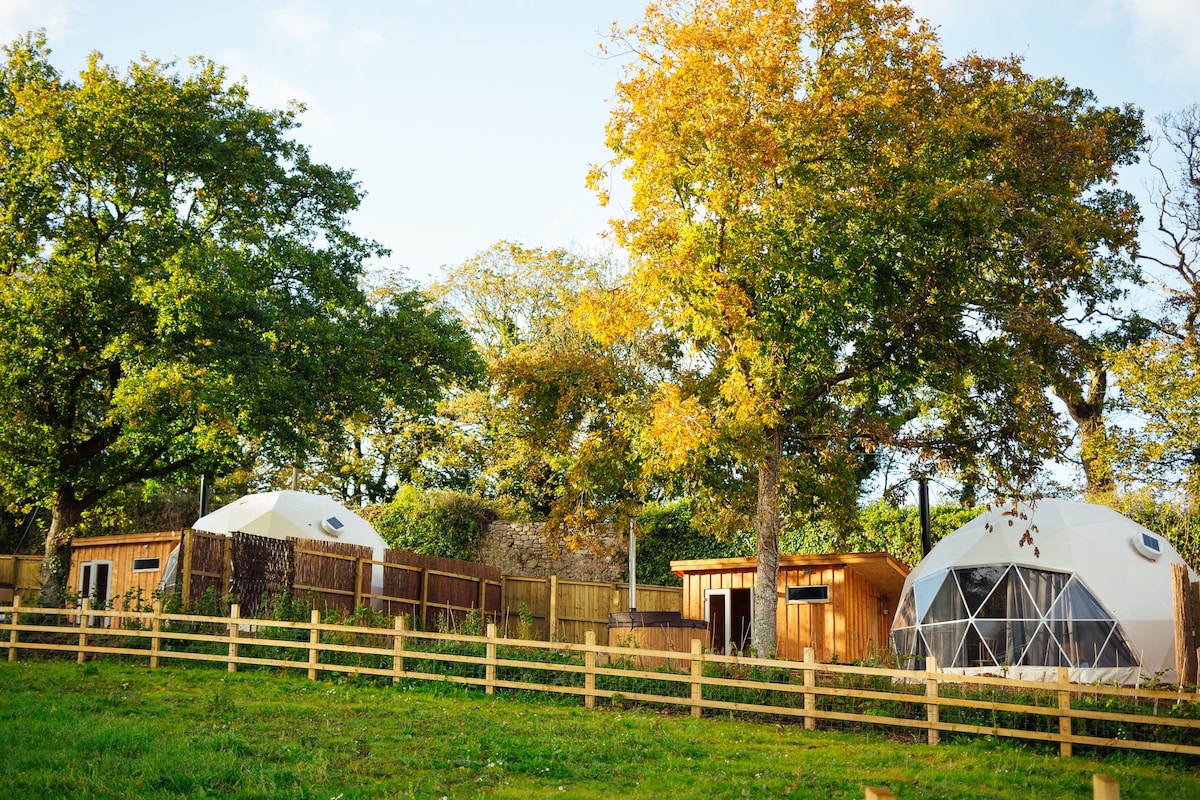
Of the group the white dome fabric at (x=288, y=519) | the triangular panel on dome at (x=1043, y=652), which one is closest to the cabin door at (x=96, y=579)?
the white dome fabric at (x=288, y=519)

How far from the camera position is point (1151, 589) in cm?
1608

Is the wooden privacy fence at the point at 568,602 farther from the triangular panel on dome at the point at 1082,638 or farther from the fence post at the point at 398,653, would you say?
the triangular panel on dome at the point at 1082,638

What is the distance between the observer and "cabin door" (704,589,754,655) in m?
22.2

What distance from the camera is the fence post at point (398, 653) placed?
14.0 meters

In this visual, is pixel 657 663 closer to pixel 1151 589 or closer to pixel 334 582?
pixel 334 582

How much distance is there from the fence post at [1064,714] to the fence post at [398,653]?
7925 mm

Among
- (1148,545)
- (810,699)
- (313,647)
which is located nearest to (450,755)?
(810,699)

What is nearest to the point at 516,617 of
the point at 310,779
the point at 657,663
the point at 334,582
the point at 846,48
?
the point at 334,582

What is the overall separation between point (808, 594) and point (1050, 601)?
20.2 feet

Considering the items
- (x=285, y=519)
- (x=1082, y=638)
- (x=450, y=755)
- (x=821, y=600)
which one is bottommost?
(x=450, y=755)

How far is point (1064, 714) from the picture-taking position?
10781 mm

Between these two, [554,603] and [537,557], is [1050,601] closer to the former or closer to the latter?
[554,603]

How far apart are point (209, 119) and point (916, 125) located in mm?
13587

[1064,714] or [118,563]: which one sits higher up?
[118,563]
